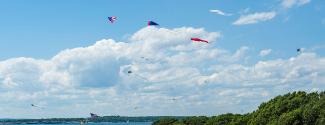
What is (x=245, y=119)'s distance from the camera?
138 metres

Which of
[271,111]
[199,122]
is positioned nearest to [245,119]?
[271,111]

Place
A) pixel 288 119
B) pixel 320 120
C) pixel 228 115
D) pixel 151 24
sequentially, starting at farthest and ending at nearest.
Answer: pixel 228 115 < pixel 288 119 < pixel 320 120 < pixel 151 24

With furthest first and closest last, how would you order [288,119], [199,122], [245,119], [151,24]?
[199,122]
[245,119]
[288,119]
[151,24]

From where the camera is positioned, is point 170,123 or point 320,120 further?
point 170,123

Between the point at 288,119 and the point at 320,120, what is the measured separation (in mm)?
9111

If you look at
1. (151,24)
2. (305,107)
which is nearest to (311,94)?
(305,107)

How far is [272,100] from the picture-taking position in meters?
126

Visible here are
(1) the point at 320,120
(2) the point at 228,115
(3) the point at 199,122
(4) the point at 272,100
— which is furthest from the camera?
(3) the point at 199,122

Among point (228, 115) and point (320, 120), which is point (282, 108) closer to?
point (320, 120)

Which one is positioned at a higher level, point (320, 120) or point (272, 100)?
point (272, 100)

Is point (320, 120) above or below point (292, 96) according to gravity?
below

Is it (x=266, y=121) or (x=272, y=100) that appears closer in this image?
(x=266, y=121)

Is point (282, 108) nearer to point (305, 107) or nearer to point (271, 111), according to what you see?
point (271, 111)

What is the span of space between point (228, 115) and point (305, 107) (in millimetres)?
57072
